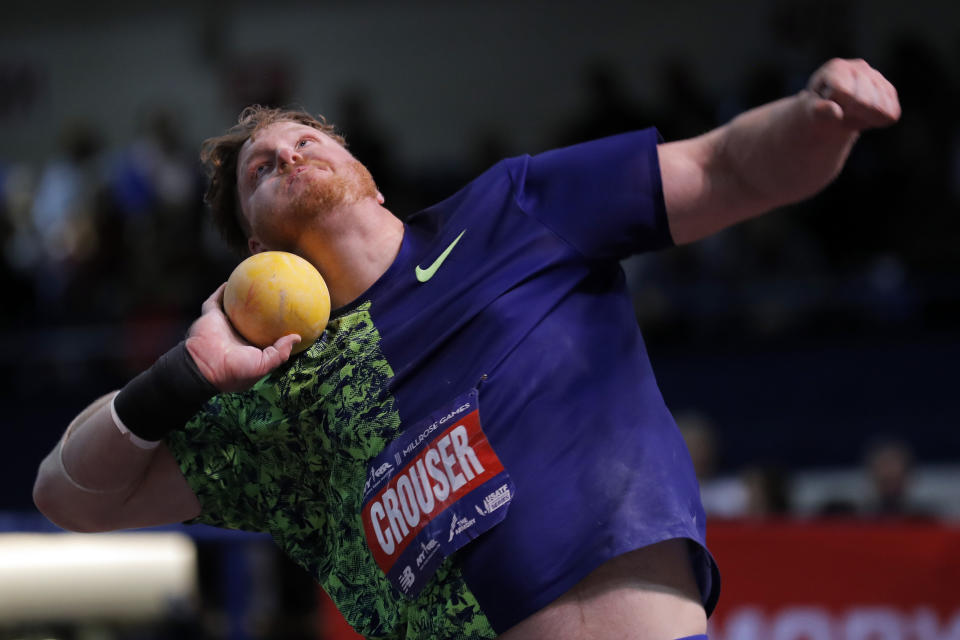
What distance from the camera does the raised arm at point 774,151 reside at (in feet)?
6.74

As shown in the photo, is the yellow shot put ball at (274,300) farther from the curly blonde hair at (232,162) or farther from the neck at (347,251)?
the curly blonde hair at (232,162)

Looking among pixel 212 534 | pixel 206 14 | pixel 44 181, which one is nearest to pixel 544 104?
pixel 206 14

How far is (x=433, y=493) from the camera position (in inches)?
89.4

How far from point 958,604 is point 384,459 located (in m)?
3.18

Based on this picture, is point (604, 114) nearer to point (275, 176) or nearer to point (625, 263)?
point (625, 263)

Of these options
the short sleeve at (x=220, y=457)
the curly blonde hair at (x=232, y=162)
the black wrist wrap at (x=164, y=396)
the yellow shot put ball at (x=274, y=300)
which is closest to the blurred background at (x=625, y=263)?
the curly blonde hair at (x=232, y=162)

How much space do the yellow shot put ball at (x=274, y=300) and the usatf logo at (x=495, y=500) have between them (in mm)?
484

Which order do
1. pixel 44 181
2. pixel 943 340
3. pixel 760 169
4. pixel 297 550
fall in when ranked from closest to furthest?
pixel 760 169, pixel 297 550, pixel 943 340, pixel 44 181

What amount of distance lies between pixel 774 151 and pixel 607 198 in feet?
1.05

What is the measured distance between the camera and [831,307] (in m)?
8.25

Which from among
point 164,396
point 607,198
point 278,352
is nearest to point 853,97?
point 607,198

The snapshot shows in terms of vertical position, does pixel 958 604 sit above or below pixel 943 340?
above

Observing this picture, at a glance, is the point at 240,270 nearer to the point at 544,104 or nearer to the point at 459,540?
the point at 459,540

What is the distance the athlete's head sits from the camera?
2.52 meters
